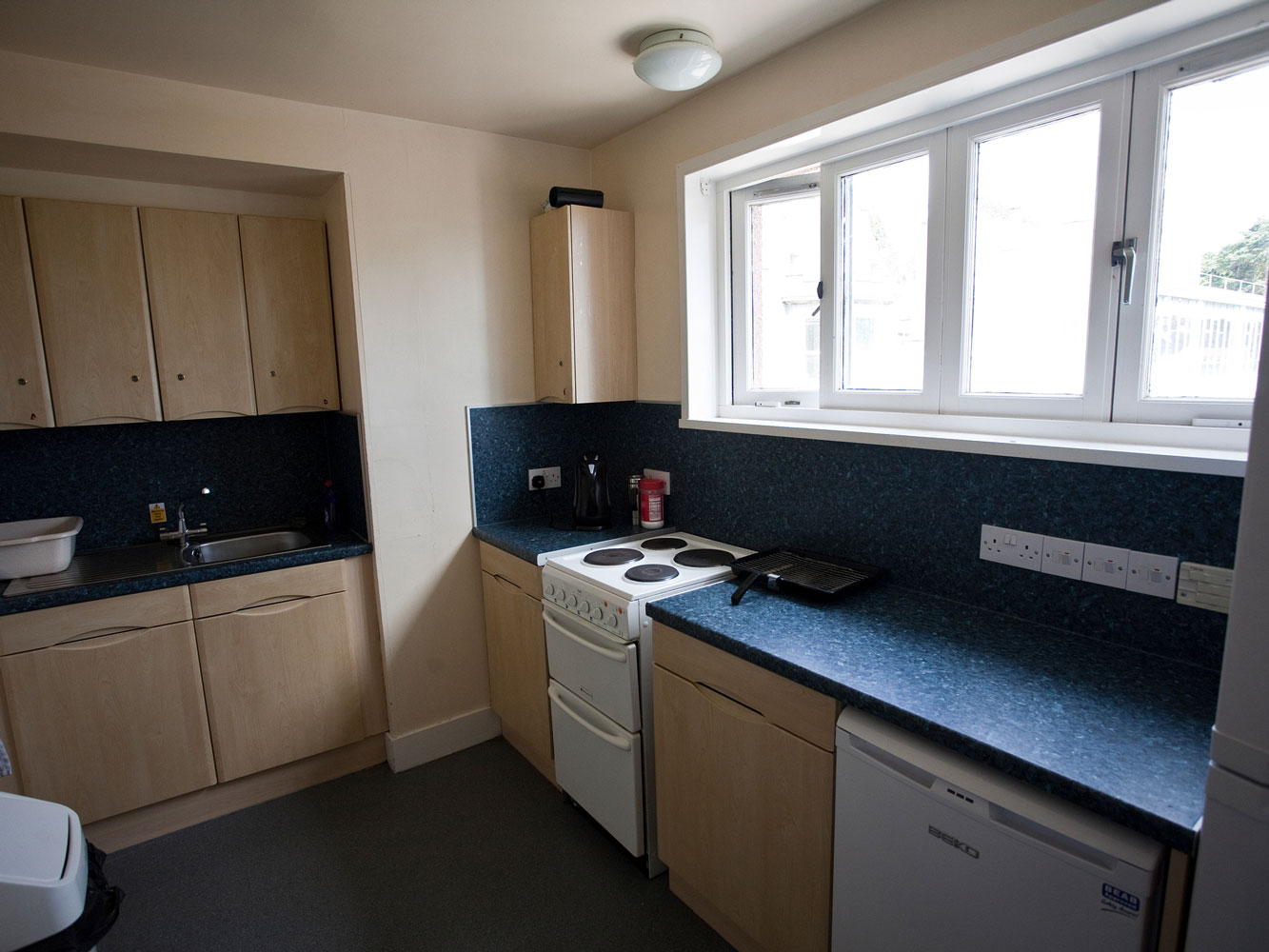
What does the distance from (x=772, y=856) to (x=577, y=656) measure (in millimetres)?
820

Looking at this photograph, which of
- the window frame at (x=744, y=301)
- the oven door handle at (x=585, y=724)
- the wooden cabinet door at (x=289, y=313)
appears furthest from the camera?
the wooden cabinet door at (x=289, y=313)

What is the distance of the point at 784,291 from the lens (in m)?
2.36

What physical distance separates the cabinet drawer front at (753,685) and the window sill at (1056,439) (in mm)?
736

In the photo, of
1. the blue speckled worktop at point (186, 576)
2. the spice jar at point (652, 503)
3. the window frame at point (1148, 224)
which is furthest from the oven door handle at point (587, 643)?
the window frame at point (1148, 224)

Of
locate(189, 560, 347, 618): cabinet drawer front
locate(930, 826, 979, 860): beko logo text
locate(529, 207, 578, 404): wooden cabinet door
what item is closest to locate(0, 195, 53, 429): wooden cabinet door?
locate(189, 560, 347, 618): cabinet drawer front

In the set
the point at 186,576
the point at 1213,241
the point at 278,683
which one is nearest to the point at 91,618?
the point at 186,576

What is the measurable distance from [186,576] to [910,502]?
2.31 metres

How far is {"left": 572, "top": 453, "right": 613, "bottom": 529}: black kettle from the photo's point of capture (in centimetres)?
265

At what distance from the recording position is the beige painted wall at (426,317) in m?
2.39

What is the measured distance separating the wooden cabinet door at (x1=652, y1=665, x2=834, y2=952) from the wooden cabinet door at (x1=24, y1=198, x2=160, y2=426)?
2.11 m

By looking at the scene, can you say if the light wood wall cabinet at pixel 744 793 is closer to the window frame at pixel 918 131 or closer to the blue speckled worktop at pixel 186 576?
the window frame at pixel 918 131

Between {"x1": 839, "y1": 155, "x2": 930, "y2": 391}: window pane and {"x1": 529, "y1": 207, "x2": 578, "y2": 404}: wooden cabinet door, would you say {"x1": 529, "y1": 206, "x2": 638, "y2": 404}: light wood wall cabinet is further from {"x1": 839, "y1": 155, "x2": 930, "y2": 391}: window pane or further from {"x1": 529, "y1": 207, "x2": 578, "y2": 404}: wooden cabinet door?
{"x1": 839, "y1": 155, "x2": 930, "y2": 391}: window pane

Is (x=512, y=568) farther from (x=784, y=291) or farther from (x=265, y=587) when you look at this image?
(x=784, y=291)

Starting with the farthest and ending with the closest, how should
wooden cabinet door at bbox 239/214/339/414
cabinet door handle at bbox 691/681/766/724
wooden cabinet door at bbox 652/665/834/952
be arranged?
wooden cabinet door at bbox 239/214/339/414
cabinet door handle at bbox 691/681/766/724
wooden cabinet door at bbox 652/665/834/952
